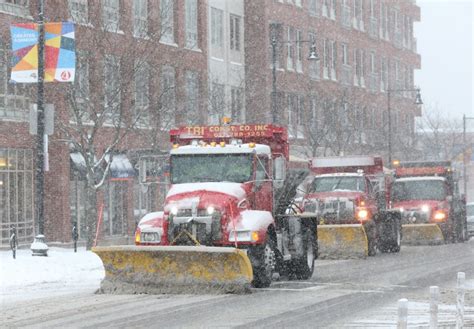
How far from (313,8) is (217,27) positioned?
12.6 metres

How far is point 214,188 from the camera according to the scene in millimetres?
20141

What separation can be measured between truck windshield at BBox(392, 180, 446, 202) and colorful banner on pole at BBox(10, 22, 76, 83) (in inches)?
641

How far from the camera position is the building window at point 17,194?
37719 millimetres

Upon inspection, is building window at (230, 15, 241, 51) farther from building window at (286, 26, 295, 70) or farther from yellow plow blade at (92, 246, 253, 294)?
yellow plow blade at (92, 246, 253, 294)

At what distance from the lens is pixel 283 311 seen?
16.2 meters

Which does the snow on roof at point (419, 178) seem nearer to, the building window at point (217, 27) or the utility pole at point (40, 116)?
the building window at point (217, 27)

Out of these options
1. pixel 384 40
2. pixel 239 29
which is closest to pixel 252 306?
pixel 239 29

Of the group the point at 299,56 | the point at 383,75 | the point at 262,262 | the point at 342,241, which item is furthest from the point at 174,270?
the point at 383,75

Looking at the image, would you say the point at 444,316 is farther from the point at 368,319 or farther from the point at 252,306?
the point at 252,306

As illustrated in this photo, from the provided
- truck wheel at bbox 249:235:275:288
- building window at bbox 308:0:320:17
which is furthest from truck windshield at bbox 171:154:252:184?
building window at bbox 308:0:320:17

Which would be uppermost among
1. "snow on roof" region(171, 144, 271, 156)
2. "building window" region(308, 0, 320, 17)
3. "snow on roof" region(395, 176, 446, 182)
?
"building window" region(308, 0, 320, 17)

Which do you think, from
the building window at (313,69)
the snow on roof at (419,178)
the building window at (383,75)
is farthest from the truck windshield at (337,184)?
the building window at (383,75)

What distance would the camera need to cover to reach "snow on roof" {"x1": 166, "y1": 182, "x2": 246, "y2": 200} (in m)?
20.1

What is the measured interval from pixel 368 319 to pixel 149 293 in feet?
17.5
